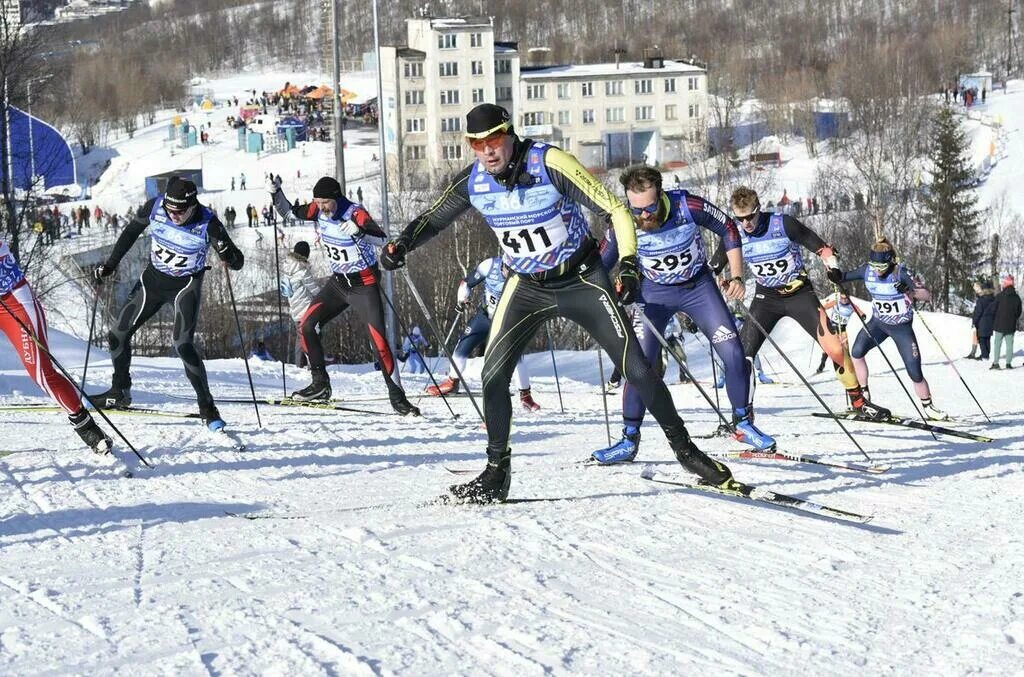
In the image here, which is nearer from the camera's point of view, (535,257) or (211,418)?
(535,257)

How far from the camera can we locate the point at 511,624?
4445 mm

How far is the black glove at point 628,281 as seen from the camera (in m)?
6.03

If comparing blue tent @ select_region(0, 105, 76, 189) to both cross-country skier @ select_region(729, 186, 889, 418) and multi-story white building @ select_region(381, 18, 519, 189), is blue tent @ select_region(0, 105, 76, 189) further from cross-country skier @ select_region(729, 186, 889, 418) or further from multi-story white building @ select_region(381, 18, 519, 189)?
multi-story white building @ select_region(381, 18, 519, 189)

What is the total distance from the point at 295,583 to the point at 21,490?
2856 millimetres

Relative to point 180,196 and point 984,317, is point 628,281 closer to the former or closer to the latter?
point 180,196

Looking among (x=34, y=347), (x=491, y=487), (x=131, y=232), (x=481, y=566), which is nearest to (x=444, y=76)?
(x=131, y=232)

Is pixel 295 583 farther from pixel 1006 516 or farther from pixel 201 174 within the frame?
pixel 201 174

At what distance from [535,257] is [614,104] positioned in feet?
292

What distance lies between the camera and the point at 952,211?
51.8 meters

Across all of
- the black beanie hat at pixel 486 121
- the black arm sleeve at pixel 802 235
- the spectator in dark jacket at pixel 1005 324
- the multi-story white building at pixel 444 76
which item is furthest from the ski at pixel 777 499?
the multi-story white building at pixel 444 76

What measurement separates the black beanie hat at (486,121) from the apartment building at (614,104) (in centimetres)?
8710

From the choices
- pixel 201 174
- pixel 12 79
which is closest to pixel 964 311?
pixel 12 79

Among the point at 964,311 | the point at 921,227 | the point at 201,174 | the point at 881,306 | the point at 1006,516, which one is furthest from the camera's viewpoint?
the point at 201,174

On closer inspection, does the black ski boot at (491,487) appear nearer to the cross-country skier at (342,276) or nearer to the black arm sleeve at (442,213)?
the black arm sleeve at (442,213)
